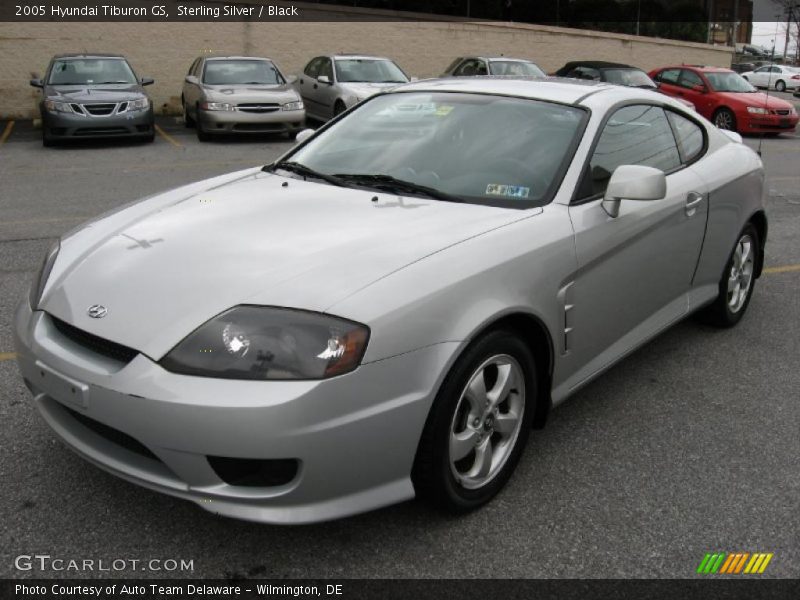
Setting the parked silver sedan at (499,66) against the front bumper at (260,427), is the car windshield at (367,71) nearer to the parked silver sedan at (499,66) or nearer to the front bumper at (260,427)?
the parked silver sedan at (499,66)

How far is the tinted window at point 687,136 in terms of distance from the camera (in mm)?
4371

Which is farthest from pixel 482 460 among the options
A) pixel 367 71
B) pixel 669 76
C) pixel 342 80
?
pixel 669 76

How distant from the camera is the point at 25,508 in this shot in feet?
9.39

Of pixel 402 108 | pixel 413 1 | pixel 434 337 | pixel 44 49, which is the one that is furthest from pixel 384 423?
pixel 413 1

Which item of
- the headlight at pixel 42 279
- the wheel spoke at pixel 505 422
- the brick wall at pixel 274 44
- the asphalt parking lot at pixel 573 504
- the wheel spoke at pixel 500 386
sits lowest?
the asphalt parking lot at pixel 573 504

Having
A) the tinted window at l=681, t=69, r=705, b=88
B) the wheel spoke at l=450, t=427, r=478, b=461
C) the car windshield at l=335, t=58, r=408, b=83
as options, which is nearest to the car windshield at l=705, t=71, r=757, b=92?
the tinted window at l=681, t=69, r=705, b=88

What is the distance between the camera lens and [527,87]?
3.93m

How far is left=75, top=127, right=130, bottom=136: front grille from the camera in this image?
13.1 meters

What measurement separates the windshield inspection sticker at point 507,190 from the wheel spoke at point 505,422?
89 cm

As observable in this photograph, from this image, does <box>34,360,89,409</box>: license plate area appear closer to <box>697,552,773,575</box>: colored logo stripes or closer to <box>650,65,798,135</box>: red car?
<box>697,552,773,575</box>: colored logo stripes

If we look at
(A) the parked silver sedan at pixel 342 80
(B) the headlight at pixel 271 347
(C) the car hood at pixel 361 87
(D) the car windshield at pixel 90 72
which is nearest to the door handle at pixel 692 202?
(B) the headlight at pixel 271 347

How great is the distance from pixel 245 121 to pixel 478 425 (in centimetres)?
1225

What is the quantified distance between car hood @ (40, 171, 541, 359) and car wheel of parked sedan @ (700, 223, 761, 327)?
2.19 meters

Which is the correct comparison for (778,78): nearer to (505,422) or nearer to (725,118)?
(725,118)
